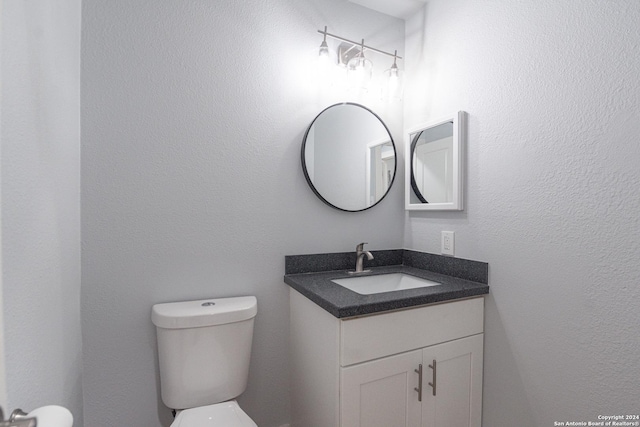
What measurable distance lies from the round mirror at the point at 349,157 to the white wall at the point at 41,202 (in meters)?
0.96

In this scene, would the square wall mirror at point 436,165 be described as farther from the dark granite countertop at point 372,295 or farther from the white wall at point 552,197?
the dark granite countertop at point 372,295

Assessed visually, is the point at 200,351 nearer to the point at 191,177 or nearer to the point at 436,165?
the point at 191,177

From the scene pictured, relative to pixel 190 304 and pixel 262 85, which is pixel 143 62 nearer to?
pixel 262 85

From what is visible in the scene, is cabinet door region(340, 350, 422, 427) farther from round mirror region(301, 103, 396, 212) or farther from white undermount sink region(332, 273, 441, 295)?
round mirror region(301, 103, 396, 212)

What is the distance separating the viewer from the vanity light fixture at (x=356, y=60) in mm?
1538

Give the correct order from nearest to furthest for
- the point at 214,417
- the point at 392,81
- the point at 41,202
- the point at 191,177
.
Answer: the point at 41,202 → the point at 214,417 → the point at 191,177 → the point at 392,81

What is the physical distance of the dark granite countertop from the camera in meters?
1.07

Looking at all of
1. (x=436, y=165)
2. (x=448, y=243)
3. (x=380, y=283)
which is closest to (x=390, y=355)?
(x=380, y=283)

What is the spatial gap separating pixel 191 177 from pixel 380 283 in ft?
3.52

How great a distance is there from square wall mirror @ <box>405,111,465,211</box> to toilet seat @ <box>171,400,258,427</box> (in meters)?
1.26

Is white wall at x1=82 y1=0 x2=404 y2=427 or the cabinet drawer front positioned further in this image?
white wall at x1=82 y1=0 x2=404 y2=427

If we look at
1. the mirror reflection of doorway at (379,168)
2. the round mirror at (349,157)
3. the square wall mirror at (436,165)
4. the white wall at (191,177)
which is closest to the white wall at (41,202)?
the white wall at (191,177)

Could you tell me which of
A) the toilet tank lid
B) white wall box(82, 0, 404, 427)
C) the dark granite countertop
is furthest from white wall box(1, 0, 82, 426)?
the dark granite countertop

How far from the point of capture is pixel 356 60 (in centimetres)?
157
